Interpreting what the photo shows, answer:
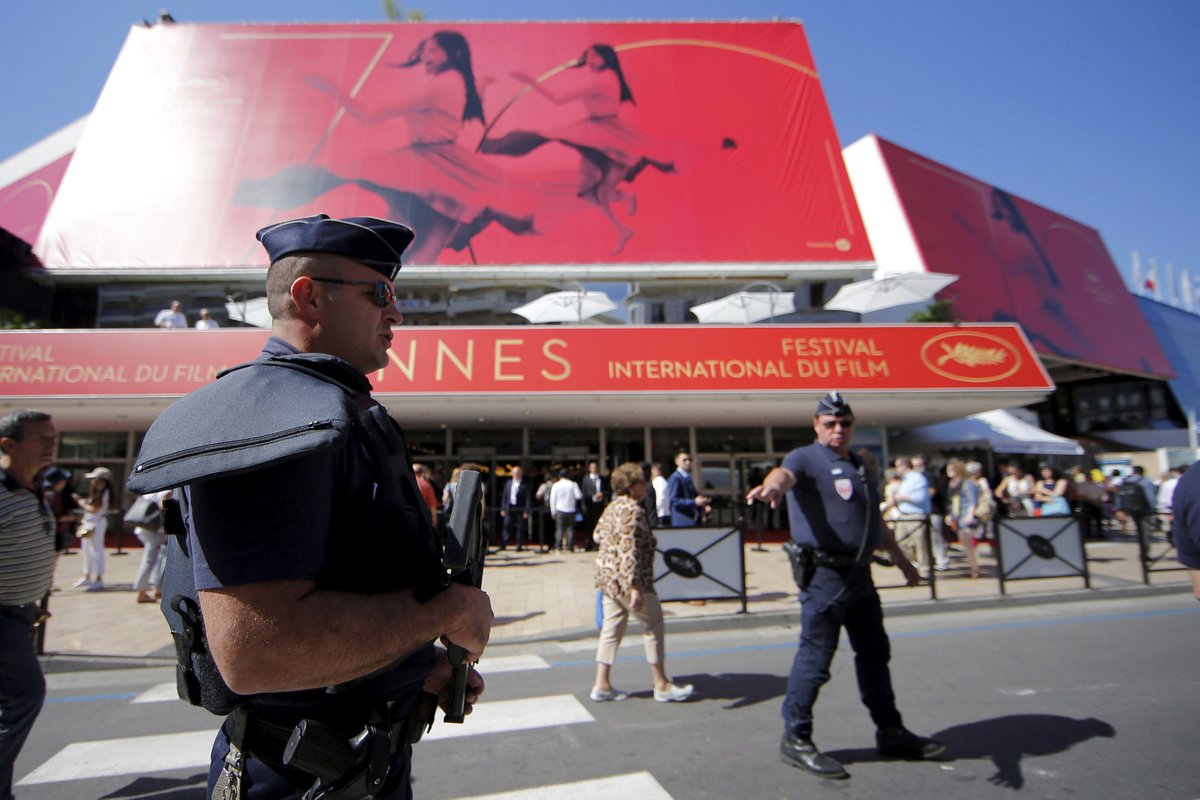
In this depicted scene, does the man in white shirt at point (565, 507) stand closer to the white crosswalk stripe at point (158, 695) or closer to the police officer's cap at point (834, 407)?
the white crosswalk stripe at point (158, 695)

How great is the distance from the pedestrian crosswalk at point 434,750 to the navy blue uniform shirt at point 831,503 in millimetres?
1617

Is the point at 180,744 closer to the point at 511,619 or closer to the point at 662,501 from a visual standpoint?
the point at 511,619

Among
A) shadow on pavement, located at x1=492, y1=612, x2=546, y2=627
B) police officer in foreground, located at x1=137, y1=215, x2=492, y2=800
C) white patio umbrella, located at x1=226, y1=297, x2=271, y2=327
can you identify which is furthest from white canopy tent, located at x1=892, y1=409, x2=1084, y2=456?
police officer in foreground, located at x1=137, y1=215, x2=492, y2=800

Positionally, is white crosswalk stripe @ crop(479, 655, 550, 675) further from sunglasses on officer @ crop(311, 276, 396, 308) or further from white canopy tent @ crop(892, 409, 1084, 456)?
white canopy tent @ crop(892, 409, 1084, 456)

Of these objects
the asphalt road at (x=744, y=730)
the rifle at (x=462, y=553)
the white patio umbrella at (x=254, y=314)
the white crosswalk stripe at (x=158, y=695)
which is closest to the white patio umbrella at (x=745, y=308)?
the white patio umbrella at (x=254, y=314)

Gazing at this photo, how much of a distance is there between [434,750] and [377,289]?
136 inches

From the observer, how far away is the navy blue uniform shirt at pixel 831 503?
379cm

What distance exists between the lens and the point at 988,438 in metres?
17.7

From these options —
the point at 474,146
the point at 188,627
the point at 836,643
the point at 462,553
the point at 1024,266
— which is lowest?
the point at 836,643

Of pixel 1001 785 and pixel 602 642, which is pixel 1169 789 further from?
pixel 602 642

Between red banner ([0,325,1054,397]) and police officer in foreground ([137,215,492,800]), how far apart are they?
1190 centimetres

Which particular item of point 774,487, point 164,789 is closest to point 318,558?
point 774,487

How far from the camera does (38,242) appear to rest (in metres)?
17.8

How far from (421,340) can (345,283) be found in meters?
12.7
